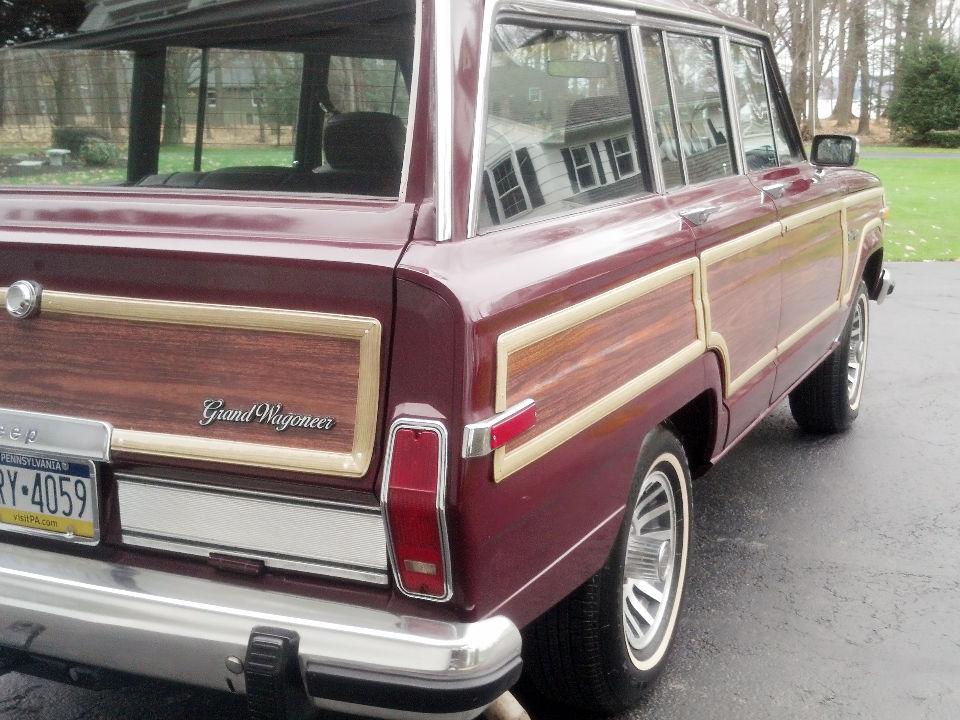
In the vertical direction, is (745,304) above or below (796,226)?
below

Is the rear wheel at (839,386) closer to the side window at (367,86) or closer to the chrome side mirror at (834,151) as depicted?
the chrome side mirror at (834,151)

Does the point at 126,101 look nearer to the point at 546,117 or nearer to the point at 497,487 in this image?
the point at 546,117

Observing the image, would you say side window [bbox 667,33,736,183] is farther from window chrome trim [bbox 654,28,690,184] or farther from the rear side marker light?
the rear side marker light

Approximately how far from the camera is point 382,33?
243 centimetres

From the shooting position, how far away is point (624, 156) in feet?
10.00

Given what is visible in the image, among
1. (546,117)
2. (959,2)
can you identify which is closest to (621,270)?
(546,117)

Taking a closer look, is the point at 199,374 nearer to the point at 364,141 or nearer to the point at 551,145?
the point at 364,141

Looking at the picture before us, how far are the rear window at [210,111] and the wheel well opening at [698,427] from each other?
1402 mm

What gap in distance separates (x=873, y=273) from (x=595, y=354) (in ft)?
12.8

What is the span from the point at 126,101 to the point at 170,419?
974mm

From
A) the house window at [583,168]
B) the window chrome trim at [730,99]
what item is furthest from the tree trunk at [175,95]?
the window chrome trim at [730,99]

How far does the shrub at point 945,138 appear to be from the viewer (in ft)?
114

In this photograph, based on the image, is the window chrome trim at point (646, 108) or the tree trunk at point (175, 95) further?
the window chrome trim at point (646, 108)

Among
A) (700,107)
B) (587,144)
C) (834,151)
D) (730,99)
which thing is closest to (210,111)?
(587,144)
